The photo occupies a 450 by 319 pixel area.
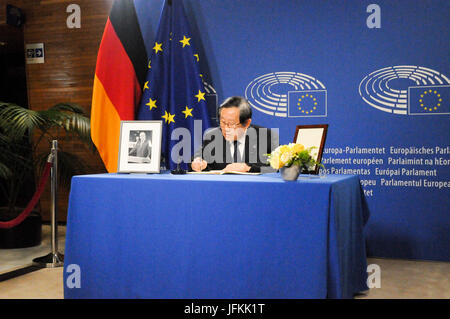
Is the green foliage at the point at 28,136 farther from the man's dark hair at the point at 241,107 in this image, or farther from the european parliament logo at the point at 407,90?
the european parliament logo at the point at 407,90

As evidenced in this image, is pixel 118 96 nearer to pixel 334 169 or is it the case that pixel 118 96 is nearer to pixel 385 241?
pixel 334 169

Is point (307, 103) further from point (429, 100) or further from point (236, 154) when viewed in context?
point (236, 154)

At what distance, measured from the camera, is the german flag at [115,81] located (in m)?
3.99

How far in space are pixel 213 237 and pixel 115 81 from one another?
228 centimetres

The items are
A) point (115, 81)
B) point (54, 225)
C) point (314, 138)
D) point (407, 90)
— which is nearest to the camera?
point (314, 138)

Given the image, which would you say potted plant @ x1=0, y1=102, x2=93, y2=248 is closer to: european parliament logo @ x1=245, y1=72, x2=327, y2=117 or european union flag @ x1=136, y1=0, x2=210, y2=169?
european union flag @ x1=136, y1=0, x2=210, y2=169

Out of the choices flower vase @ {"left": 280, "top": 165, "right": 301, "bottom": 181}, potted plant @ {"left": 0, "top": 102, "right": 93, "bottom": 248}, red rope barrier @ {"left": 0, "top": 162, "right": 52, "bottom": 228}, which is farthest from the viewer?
potted plant @ {"left": 0, "top": 102, "right": 93, "bottom": 248}

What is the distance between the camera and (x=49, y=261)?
12.5 ft

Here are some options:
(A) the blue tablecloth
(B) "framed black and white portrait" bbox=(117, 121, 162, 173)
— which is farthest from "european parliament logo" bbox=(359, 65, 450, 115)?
(B) "framed black and white portrait" bbox=(117, 121, 162, 173)

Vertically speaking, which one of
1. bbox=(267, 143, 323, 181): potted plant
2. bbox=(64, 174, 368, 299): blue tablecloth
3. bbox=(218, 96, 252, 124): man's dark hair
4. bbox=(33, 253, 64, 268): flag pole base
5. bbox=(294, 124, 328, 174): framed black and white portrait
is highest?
bbox=(218, 96, 252, 124): man's dark hair

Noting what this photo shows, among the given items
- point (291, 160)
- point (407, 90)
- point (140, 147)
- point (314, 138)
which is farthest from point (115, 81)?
point (407, 90)

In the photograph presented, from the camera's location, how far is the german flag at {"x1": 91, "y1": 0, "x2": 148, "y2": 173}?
157 inches

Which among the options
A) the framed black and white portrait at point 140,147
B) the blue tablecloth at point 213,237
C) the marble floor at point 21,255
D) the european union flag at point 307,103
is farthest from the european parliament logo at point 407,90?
the marble floor at point 21,255

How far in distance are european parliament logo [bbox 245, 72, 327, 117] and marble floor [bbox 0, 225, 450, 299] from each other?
5.27 ft
